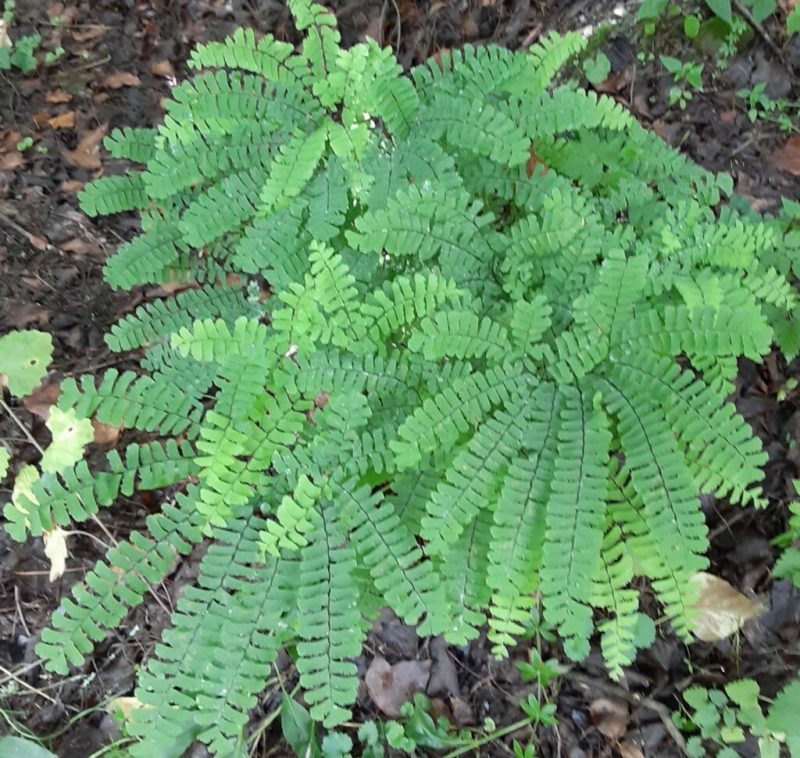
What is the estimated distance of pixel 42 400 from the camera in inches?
128

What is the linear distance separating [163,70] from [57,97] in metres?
0.68

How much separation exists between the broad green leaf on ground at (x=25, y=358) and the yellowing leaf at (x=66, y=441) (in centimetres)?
46

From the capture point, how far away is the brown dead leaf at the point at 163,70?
4270 millimetres

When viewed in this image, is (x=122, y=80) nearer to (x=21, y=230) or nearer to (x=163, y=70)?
(x=163, y=70)

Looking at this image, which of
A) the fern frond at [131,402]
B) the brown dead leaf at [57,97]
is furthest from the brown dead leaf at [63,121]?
the fern frond at [131,402]

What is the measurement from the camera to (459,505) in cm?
181

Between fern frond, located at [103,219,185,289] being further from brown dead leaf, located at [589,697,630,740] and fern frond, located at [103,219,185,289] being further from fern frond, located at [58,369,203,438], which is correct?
brown dead leaf, located at [589,697,630,740]

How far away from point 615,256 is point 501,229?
76 cm

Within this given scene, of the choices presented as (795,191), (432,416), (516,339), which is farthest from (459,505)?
(795,191)

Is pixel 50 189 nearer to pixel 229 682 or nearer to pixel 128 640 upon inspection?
pixel 128 640

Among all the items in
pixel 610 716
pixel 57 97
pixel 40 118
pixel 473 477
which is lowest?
pixel 40 118

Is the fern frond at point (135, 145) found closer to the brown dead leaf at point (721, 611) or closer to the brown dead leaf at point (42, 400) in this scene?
the brown dead leaf at point (42, 400)

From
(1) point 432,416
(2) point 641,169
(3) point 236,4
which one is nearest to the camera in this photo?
(1) point 432,416

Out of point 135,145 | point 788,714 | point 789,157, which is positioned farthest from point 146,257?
point 789,157
